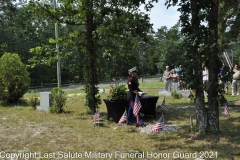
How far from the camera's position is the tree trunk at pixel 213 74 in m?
6.38

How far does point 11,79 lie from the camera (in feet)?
Result: 42.3

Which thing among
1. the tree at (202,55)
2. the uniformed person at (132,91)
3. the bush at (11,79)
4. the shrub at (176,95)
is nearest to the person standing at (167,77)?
the shrub at (176,95)

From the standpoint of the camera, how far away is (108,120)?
29.7 ft

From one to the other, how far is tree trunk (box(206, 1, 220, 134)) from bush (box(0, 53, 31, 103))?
371 inches

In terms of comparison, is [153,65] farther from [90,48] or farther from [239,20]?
[90,48]

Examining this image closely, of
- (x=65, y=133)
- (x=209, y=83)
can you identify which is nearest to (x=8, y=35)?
(x=65, y=133)

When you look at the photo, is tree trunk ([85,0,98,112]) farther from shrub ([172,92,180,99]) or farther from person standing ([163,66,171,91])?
person standing ([163,66,171,91])

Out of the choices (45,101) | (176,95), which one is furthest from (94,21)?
(176,95)

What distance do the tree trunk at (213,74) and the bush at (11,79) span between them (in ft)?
30.9

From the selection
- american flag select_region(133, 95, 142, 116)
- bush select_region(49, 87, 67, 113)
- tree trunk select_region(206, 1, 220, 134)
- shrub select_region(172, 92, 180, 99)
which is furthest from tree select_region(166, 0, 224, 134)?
shrub select_region(172, 92, 180, 99)

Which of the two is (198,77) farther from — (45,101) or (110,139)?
(45,101)

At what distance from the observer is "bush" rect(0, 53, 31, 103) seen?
42.3 feet

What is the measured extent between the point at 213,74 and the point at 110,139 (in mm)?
2894

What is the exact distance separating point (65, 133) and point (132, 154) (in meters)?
2.49
